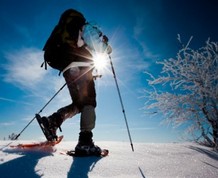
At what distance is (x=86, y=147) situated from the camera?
10.0 ft

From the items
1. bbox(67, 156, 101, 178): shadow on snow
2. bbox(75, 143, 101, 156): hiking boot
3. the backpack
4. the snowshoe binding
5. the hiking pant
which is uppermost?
the backpack

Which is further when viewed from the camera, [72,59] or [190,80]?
[190,80]

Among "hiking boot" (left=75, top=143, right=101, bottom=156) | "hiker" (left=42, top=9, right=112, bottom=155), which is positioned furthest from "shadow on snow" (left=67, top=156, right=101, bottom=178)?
"hiker" (left=42, top=9, right=112, bottom=155)

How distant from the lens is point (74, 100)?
348 cm

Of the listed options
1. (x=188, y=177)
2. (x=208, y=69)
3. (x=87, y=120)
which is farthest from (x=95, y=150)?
(x=208, y=69)

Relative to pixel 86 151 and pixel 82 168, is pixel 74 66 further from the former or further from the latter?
pixel 82 168

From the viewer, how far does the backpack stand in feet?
11.5

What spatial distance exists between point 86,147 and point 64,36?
70.8 inches

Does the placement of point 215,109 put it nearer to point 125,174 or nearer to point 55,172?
point 125,174

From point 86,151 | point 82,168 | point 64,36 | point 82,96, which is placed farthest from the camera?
point 64,36

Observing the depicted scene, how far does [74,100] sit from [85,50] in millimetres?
874

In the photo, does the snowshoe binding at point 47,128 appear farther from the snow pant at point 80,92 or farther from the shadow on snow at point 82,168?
the shadow on snow at point 82,168

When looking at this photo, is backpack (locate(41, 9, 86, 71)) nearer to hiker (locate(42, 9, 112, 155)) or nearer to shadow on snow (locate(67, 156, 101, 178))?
hiker (locate(42, 9, 112, 155))

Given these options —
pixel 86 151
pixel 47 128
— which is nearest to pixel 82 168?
pixel 86 151
